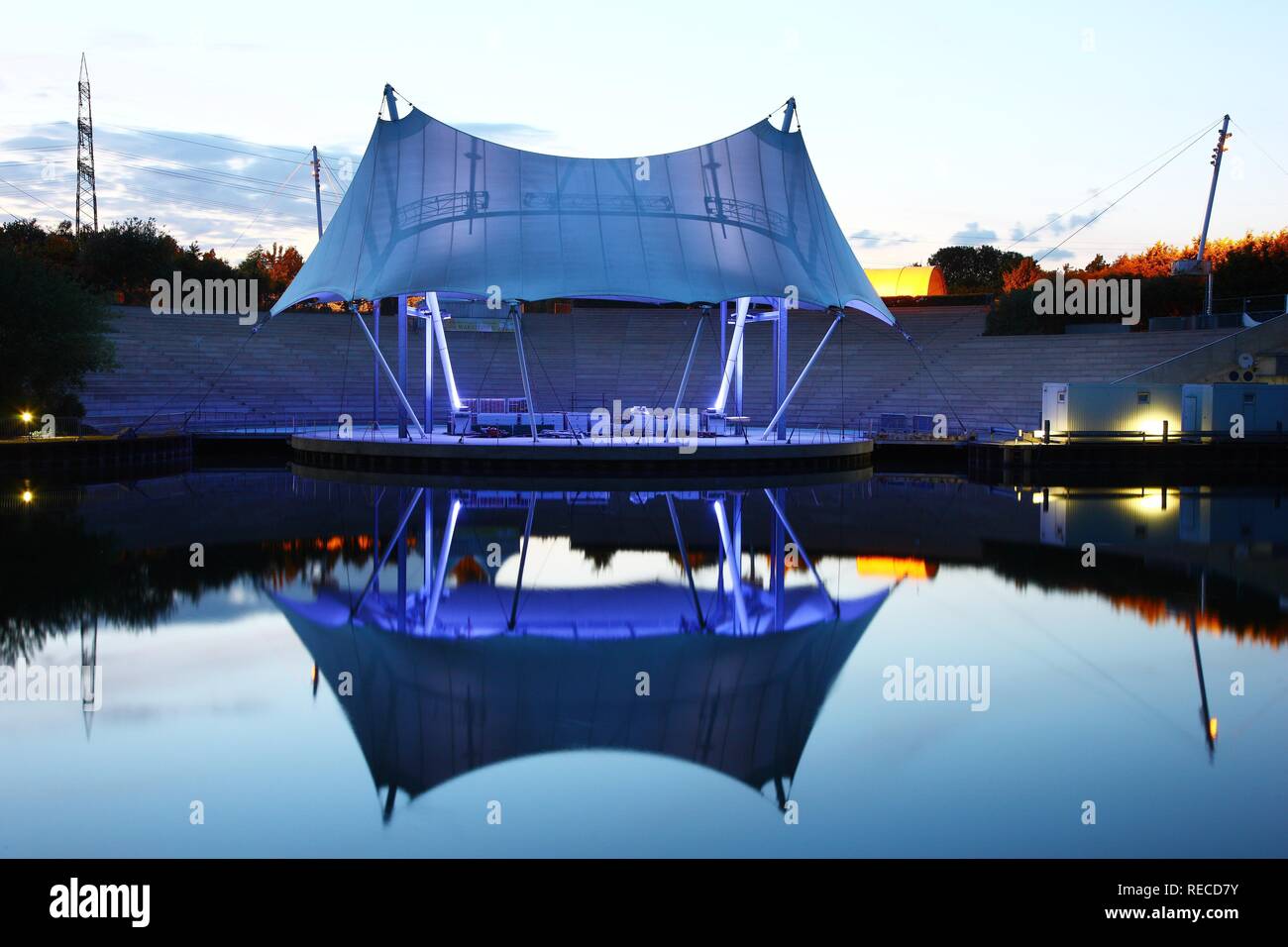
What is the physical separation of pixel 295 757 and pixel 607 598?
4820 mm

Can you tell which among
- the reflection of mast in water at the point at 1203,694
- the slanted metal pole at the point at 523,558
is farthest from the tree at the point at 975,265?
the reflection of mast in water at the point at 1203,694

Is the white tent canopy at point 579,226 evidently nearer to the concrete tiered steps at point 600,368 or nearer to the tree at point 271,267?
the concrete tiered steps at point 600,368

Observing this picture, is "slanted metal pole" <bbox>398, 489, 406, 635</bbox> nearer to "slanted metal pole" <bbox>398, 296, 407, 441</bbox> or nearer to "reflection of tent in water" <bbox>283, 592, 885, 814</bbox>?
"reflection of tent in water" <bbox>283, 592, 885, 814</bbox>

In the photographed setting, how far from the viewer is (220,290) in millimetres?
47156

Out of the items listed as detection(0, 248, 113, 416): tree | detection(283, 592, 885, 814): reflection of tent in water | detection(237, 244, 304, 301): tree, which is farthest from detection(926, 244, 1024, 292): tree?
detection(283, 592, 885, 814): reflection of tent in water

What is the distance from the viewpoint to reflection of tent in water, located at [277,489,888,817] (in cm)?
652

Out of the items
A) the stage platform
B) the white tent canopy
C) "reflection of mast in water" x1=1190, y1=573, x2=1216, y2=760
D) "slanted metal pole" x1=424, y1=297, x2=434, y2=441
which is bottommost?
"reflection of mast in water" x1=1190, y1=573, x2=1216, y2=760

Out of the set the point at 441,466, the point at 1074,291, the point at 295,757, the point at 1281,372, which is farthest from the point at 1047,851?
the point at 1074,291

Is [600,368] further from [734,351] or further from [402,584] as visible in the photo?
[402,584]

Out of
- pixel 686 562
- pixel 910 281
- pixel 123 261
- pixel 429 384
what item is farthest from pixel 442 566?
pixel 910 281

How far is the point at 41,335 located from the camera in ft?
89.0

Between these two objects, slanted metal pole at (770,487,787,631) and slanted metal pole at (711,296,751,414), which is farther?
slanted metal pole at (711,296,751,414)

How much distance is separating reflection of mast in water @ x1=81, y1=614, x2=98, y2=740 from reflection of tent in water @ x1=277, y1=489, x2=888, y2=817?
145cm

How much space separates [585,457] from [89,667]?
51.8 ft
